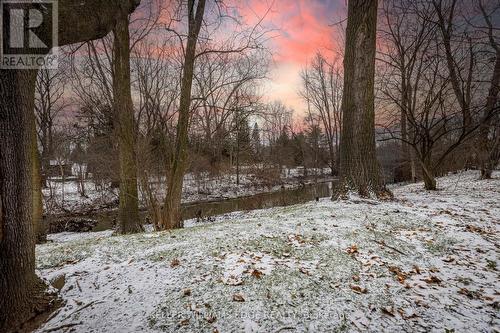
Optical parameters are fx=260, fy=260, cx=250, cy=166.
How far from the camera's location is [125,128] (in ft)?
23.2

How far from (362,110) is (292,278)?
166 inches

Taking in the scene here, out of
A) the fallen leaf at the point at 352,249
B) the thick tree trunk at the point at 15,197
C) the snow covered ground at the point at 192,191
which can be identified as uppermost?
the thick tree trunk at the point at 15,197

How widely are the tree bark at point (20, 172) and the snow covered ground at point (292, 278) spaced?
34 centimetres

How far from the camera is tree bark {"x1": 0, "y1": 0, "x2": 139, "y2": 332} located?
1.94 meters

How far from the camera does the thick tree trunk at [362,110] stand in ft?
18.0

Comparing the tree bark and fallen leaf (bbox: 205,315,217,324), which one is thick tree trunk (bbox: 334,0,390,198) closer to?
fallen leaf (bbox: 205,315,217,324)

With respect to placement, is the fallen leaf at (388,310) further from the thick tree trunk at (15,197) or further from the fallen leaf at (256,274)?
the thick tree trunk at (15,197)

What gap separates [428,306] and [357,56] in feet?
16.1

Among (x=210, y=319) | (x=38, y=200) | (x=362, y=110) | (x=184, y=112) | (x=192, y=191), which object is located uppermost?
(x=184, y=112)

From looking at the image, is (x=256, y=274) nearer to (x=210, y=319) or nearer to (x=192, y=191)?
(x=210, y=319)

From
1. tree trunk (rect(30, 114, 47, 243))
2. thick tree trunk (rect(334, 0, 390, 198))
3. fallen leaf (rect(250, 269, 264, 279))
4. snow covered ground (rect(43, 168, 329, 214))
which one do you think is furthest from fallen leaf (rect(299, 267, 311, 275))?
snow covered ground (rect(43, 168, 329, 214))

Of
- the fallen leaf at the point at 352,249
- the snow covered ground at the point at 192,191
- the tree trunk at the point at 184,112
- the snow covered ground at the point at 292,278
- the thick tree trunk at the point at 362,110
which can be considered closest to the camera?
the snow covered ground at the point at 292,278

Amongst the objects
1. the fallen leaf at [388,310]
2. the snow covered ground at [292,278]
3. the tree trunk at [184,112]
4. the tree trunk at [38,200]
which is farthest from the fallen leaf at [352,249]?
the tree trunk at [38,200]

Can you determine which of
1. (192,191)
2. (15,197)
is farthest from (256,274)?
(192,191)
